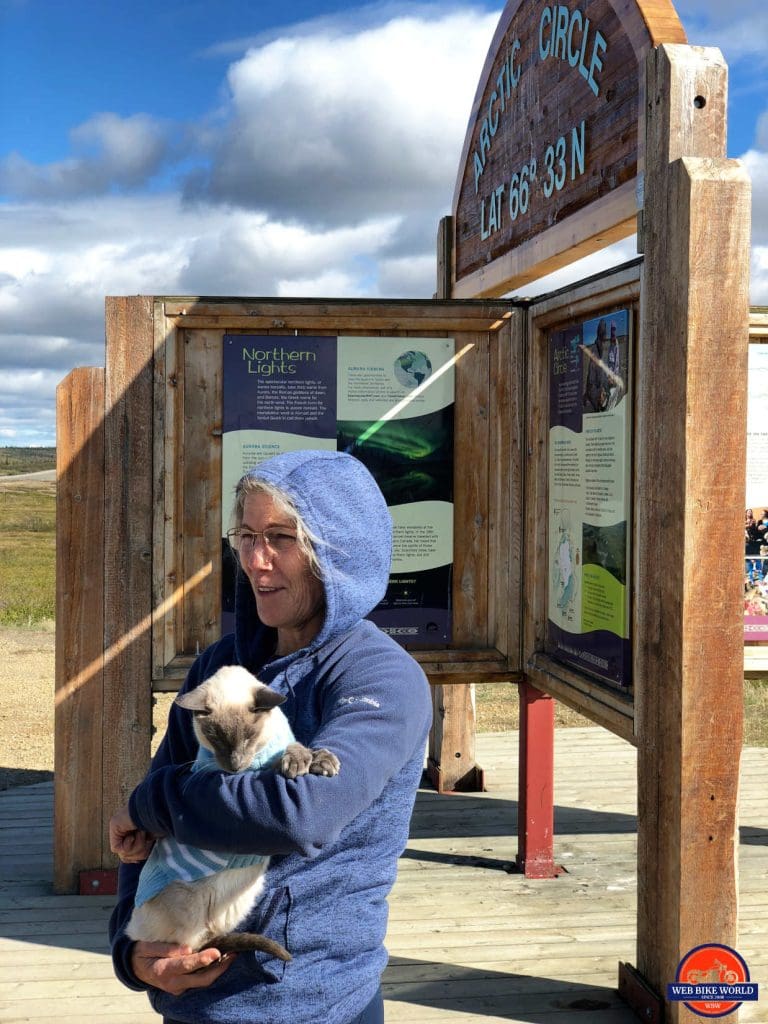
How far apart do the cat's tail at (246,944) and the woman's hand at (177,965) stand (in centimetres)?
2

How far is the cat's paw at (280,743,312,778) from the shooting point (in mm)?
1761

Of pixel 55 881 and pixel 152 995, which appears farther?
pixel 55 881

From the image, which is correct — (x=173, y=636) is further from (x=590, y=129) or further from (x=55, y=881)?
(x=590, y=129)

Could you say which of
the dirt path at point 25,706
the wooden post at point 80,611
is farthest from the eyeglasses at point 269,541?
the dirt path at point 25,706

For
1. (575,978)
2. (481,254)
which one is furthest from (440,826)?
(481,254)

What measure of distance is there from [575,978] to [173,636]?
231 centimetres

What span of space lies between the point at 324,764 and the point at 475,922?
3.22m

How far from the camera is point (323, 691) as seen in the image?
197 centimetres

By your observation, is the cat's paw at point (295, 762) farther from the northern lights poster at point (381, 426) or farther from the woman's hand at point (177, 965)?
the northern lights poster at point (381, 426)

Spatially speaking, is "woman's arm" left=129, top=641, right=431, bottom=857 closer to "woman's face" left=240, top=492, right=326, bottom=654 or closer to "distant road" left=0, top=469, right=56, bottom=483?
"woman's face" left=240, top=492, right=326, bottom=654

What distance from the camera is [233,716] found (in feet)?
6.28

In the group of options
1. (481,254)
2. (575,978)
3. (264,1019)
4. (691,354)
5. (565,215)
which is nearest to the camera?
(264,1019)

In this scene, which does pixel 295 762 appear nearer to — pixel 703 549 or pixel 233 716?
pixel 233 716

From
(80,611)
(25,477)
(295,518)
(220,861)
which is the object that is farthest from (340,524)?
(25,477)
